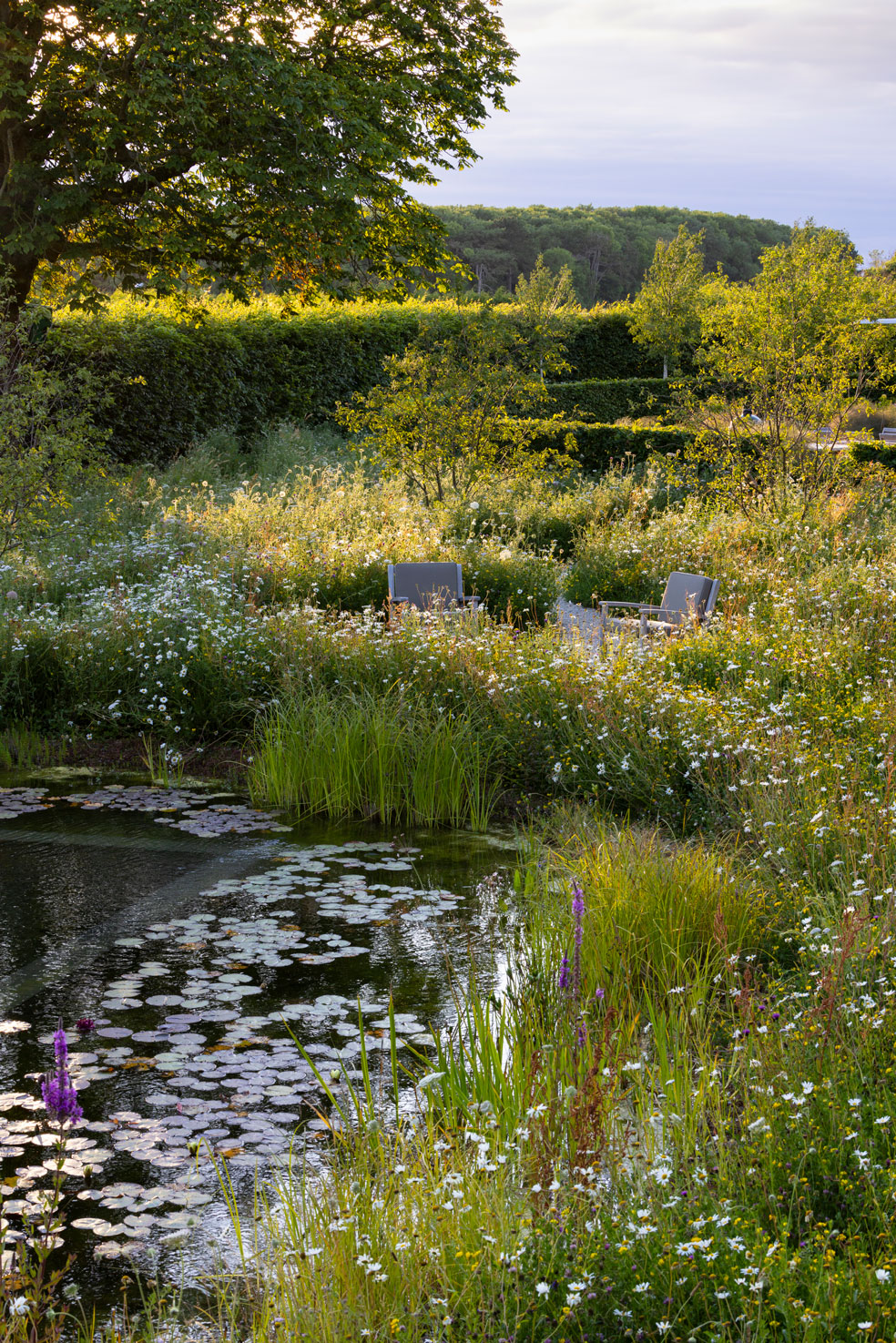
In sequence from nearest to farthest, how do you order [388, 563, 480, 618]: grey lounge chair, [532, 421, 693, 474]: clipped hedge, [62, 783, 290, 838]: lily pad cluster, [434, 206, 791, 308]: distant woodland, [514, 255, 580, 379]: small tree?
[62, 783, 290, 838]: lily pad cluster, [388, 563, 480, 618]: grey lounge chair, [532, 421, 693, 474]: clipped hedge, [514, 255, 580, 379]: small tree, [434, 206, 791, 308]: distant woodland

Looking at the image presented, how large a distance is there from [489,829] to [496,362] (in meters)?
7.98

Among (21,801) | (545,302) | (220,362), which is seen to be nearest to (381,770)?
(21,801)

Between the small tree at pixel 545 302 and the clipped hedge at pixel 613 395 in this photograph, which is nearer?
the small tree at pixel 545 302

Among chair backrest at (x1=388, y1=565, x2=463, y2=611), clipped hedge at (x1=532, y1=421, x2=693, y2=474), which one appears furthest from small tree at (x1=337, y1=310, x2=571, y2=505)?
clipped hedge at (x1=532, y1=421, x2=693, y2=474)

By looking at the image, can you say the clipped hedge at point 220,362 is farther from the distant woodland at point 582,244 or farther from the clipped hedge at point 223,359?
the distant woodland at point 582,244

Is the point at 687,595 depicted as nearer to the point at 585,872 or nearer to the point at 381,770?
the point at 381,770

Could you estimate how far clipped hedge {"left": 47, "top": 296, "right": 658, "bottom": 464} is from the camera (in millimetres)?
16438

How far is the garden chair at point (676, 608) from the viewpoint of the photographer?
24.8 ft

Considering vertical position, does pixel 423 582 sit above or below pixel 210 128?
below

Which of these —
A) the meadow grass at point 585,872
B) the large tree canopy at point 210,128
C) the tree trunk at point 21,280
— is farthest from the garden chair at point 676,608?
the tree trunk at point 21,280

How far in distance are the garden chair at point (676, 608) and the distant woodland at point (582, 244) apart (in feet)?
172

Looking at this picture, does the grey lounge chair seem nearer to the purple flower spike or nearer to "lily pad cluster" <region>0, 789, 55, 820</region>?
"lily pad cluster" <region>0, 789, 55, 820</region>

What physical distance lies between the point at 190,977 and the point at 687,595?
4550 mm

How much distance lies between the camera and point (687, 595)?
7.65 meters
